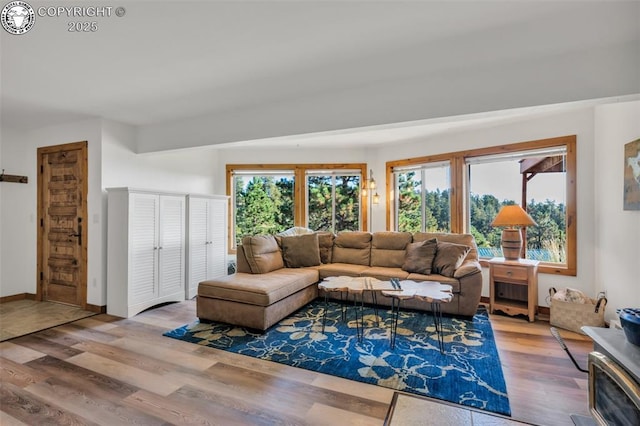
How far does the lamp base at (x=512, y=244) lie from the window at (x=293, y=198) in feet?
7.67

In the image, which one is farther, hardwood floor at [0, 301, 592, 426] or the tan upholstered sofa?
the tan upholstered sofa

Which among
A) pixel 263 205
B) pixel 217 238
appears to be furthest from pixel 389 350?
pixel 263 205

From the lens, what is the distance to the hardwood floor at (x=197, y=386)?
191 centimetres

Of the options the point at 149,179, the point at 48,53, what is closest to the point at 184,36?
the point at 48,53

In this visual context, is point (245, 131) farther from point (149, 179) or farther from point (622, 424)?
point (622, 424)

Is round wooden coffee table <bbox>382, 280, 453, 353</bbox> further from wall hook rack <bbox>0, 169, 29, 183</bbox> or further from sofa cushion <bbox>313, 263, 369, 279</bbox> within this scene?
wall hook rack <bbox>0, 169, 29, 183</bbox>

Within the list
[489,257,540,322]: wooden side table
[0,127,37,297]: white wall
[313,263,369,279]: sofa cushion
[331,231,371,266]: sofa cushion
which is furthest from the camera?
[331,231,371,266]: sofa cushion

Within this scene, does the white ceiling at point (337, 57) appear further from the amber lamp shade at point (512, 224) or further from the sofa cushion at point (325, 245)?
the sofa cushion at point (325, 245)

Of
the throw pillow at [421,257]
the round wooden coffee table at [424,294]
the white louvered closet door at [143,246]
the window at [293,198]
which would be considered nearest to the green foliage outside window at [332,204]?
the window at [293,198]

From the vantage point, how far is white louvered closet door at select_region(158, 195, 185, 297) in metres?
4.11

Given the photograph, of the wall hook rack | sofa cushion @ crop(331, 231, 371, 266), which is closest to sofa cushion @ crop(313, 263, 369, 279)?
sofa cushion @ crop(331, 231, 371, 266)

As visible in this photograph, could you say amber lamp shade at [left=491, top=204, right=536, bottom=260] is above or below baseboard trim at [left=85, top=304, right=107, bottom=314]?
above

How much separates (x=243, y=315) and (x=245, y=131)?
6.72 ft

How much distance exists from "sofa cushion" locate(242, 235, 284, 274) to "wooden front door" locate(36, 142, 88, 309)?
212cm
